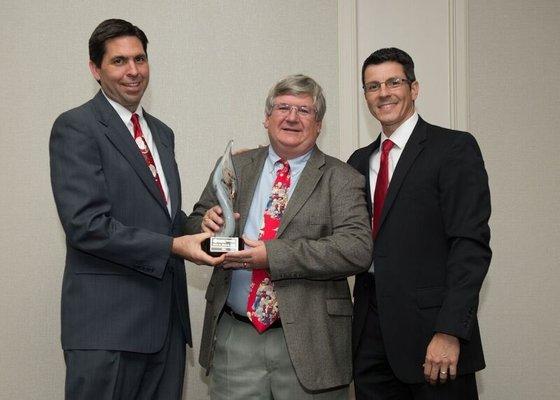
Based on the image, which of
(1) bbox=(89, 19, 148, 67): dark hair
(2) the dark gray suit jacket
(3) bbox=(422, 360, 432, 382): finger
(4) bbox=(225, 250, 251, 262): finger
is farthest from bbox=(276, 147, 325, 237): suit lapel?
(1) bbox=(89, 19, 148, 67): dark hair

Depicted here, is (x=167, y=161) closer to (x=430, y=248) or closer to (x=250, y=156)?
(x=250, y=156)

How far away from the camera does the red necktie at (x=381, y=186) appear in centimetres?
220

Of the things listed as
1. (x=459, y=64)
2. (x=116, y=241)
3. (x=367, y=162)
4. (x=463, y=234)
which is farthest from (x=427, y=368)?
A: (x=459, y=64)

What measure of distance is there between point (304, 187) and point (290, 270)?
12.2 inches

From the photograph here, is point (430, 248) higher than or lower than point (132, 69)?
lower

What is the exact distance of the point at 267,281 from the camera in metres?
2.11

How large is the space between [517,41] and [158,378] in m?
2.52

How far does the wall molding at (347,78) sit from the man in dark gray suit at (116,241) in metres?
1.33

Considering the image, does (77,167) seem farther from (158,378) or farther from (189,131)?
(189,131)

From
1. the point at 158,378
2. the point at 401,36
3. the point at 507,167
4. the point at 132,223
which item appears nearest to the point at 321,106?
the point at 132,223

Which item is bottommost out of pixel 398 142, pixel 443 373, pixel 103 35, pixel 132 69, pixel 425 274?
pixel 443 373

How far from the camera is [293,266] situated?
6.50 feet

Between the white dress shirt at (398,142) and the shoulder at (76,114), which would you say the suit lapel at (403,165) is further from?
the shoulder at (76,114)

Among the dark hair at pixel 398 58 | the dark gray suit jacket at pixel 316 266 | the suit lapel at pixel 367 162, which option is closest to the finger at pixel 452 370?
the dark gray suit jacket at pixel 316 266
